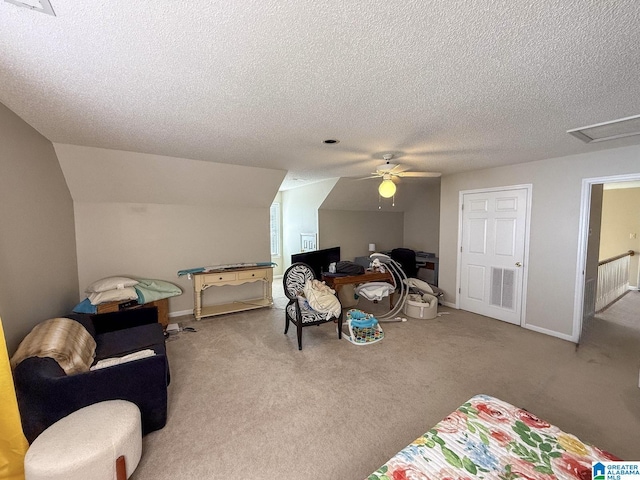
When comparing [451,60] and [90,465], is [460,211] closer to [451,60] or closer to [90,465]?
[451,60]

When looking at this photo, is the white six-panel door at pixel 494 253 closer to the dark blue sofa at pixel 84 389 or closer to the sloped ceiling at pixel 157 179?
the sloped ceiling at pixel 157 179

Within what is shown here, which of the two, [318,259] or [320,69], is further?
[318,259]

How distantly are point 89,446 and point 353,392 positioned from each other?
1.84m

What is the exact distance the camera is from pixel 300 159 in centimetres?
363

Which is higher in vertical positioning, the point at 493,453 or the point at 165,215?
the point at 165,215

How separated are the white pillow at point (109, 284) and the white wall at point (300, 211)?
11.5ft

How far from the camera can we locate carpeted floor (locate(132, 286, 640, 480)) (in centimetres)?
179

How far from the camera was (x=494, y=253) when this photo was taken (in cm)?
421

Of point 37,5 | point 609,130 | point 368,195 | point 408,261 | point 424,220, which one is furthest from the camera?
point 424,220

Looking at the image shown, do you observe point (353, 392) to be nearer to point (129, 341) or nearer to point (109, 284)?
point (129, 341)

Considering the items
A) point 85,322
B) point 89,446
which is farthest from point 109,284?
point 89,446

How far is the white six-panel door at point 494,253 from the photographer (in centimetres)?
395

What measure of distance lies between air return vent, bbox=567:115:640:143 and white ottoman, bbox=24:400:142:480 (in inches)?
164

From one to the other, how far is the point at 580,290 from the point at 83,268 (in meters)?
6.51
